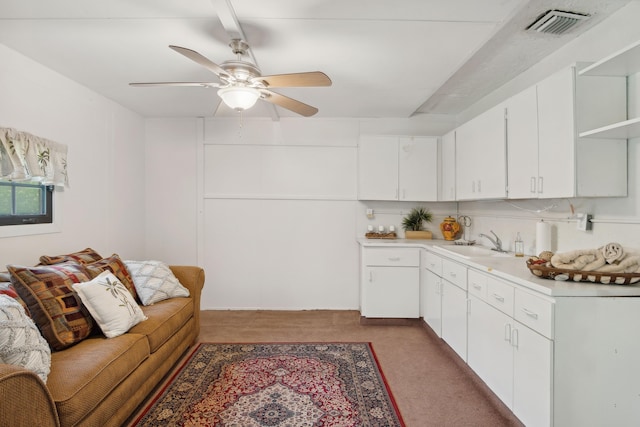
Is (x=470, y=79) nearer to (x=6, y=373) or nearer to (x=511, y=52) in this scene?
(x=511, y=52)

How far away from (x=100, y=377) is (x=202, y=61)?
172 centimetres

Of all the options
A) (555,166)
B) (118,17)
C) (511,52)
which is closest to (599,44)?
(511,52)

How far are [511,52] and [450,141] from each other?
119 centimetres

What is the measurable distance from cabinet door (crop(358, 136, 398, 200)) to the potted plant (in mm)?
408

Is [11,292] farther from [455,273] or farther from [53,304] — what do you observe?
[455,273]

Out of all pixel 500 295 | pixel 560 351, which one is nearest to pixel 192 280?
pixel 500 295

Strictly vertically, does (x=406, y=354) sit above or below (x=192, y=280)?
below

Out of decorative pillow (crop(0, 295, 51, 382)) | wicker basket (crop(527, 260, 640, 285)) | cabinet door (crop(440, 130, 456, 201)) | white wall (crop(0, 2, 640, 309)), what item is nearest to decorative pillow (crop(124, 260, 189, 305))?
decorative pillow (crop(0, 295, 51, 382))

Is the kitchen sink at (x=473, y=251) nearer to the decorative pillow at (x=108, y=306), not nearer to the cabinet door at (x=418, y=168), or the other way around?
the cabinet door at (x=418, y=168)

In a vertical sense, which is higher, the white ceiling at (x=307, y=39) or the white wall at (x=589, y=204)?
the white ceiling at (x=307, y=39)

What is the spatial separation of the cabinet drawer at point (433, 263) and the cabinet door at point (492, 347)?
67cm

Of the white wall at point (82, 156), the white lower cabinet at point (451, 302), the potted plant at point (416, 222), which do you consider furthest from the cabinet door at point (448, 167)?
the white wall at point (82, 156)

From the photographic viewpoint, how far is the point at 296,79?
2.05 m

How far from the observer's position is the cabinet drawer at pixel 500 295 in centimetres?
202
